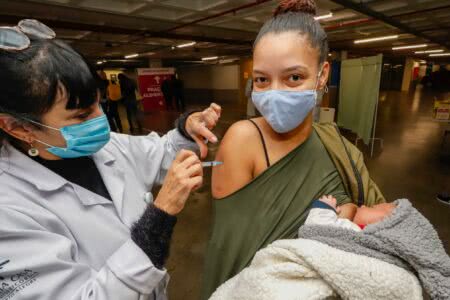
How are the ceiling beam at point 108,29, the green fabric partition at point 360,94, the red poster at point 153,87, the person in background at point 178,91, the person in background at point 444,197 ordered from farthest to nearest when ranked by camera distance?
the person in background at point 178,91, the red poster at point 153,87, the ceiling beam at point 108,29, the green fabric partition at point 360,94, the person in background at point 444,197

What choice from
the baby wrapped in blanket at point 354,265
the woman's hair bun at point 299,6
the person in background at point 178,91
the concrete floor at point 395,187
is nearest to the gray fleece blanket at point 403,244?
the baby wrapped in blanket at point 354,265

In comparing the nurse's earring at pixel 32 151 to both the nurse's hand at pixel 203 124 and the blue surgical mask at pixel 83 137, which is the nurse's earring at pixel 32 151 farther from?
the nurse's hand at pixel 203 124

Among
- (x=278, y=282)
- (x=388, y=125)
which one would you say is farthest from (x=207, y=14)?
(x=278, y=282)

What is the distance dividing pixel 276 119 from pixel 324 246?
42 cm

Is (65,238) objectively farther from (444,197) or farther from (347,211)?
(444,197)

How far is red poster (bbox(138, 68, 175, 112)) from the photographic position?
32.1 ft

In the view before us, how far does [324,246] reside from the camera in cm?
64

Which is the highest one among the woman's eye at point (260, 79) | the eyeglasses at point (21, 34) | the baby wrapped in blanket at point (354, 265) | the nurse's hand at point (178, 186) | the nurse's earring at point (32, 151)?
the eyeglasses at point (21, 34)

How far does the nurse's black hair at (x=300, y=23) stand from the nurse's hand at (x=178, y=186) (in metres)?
0.48

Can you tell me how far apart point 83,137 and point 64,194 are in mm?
186

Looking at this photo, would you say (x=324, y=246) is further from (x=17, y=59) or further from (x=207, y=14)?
(x=207, y=14)

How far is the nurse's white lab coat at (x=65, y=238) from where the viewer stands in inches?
22.5

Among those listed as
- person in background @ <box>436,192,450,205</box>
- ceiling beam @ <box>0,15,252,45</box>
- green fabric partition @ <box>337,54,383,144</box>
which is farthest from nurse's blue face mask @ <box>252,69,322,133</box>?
ceiling beam @ <box>0,15,252,45</box>

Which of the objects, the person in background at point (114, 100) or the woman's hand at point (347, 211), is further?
the person in background at point (114, 100)
